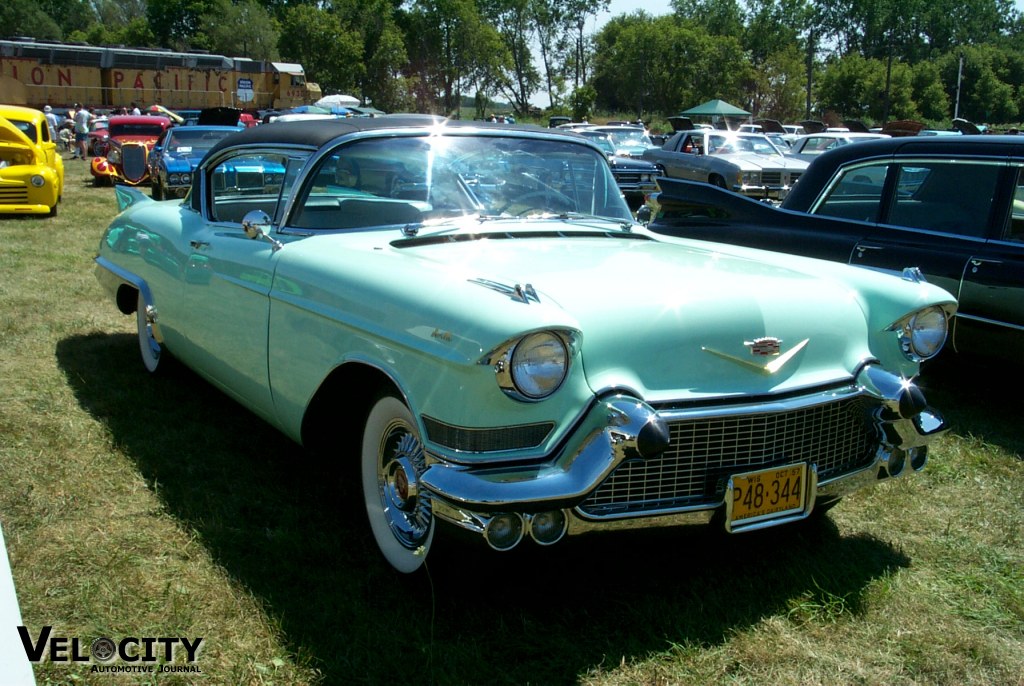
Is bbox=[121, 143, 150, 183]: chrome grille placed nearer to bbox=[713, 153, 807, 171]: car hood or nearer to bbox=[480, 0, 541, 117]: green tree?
bbox=[713, 153, 807, 171]: car hood

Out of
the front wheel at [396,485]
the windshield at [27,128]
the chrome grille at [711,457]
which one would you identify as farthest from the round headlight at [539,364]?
the windshield at [27,128]

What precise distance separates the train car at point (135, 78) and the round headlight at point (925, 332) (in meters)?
36.1

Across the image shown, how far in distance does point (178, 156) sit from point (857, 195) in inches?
454

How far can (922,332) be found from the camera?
10.3 feet

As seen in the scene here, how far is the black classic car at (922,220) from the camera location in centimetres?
454

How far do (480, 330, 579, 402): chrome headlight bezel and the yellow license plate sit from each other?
0.62m

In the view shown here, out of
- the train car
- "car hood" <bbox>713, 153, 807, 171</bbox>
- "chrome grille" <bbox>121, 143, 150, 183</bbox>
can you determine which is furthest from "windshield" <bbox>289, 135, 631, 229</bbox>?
the train car

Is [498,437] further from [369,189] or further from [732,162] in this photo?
[732,162]

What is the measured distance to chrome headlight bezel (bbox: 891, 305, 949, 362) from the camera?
3.08 meters

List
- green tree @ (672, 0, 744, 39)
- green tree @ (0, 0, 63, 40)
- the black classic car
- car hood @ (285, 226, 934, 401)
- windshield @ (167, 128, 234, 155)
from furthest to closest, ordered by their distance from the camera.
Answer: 1. green tree @ (672, 0, 744, 39)
2. green tree @ (0, 0, 63, 40)
3. windshield @ (167, 128, 234, 155)
4. the black classic car
5. car hood @ (285, 226, 934, 401)

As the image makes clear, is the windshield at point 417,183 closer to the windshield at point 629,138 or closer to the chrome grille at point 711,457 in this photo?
the chrome grille at point 711,457

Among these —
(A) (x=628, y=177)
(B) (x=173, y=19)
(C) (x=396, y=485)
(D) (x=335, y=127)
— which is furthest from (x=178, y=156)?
(B) (x=173, y=19)

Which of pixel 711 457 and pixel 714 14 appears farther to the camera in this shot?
pixel 714 14

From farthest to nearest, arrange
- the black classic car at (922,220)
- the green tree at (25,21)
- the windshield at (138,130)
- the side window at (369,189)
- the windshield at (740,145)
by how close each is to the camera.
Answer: the green tree at (25,21), the windshield at (138,130), the windshield at (740,145), the black classic car at (922,220), the side window at (369,189)
